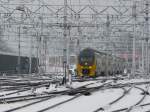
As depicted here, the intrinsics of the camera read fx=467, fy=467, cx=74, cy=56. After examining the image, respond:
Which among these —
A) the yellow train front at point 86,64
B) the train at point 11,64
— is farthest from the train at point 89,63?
the train at point 11,64

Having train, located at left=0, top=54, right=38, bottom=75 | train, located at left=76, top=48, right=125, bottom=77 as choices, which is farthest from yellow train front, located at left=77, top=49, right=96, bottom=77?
train, located at left=0, top=54, right=38, bottom=75

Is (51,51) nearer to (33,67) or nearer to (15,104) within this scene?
(33,67)

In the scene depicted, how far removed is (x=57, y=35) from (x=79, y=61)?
1544 cm

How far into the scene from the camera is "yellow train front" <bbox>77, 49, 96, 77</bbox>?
42656 millimetres

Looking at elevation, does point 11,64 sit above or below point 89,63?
below

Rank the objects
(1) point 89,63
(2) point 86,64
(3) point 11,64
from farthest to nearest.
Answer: (3) point 11,64
(2) point 86,64
(1) point 89,63

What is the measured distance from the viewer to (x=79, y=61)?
43.6m

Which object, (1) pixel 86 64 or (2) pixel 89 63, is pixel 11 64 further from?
(2) pixel 89 63

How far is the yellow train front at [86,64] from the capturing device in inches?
1679

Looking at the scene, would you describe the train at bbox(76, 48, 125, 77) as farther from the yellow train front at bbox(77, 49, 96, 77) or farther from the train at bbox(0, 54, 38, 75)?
the train at bbox(0, 54, 38, 75)

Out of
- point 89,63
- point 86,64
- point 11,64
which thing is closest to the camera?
point 89,63

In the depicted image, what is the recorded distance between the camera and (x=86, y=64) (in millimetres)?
43031

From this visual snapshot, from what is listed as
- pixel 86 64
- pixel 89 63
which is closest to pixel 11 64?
pixel 86 64

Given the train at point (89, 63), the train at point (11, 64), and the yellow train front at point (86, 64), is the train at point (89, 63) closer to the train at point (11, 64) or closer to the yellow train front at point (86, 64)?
the yellow train front at point (86, 64)
